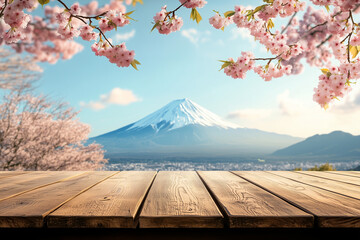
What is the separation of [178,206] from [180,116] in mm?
73417

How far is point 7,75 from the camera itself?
6758 millimetres

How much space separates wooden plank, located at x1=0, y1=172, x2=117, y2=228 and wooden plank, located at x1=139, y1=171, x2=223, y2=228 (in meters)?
0.35

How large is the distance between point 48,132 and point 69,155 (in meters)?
0.72

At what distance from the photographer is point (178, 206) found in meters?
1.03

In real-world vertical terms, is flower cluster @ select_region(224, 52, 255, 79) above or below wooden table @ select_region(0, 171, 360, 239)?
above

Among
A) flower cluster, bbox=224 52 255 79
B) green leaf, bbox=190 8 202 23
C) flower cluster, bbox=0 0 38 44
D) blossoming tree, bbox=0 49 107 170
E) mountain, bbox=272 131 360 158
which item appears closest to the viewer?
flower cluster, bbox=0 0 38 44

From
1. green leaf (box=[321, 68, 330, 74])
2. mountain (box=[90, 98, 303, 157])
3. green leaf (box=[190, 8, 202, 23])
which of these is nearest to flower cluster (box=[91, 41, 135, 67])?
green leaf (box=[190, 8, 202, 23])

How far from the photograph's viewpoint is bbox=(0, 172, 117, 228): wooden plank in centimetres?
92

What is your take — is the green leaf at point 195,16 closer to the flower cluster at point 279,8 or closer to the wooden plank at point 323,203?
the flower cluster at point 279,8

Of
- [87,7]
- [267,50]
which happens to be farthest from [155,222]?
[87,7]

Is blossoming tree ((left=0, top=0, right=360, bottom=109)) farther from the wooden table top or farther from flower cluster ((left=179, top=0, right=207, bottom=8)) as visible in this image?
the wooden table top

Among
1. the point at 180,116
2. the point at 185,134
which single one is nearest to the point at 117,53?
the point at 180,116

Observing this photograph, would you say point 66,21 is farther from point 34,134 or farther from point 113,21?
point 34,134

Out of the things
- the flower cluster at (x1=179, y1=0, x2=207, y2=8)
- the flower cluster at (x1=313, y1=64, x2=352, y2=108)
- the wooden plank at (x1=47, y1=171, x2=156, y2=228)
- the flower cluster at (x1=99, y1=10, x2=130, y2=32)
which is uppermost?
the flower cluster at (x1=179, y1=0, x2=207, y2=8)
